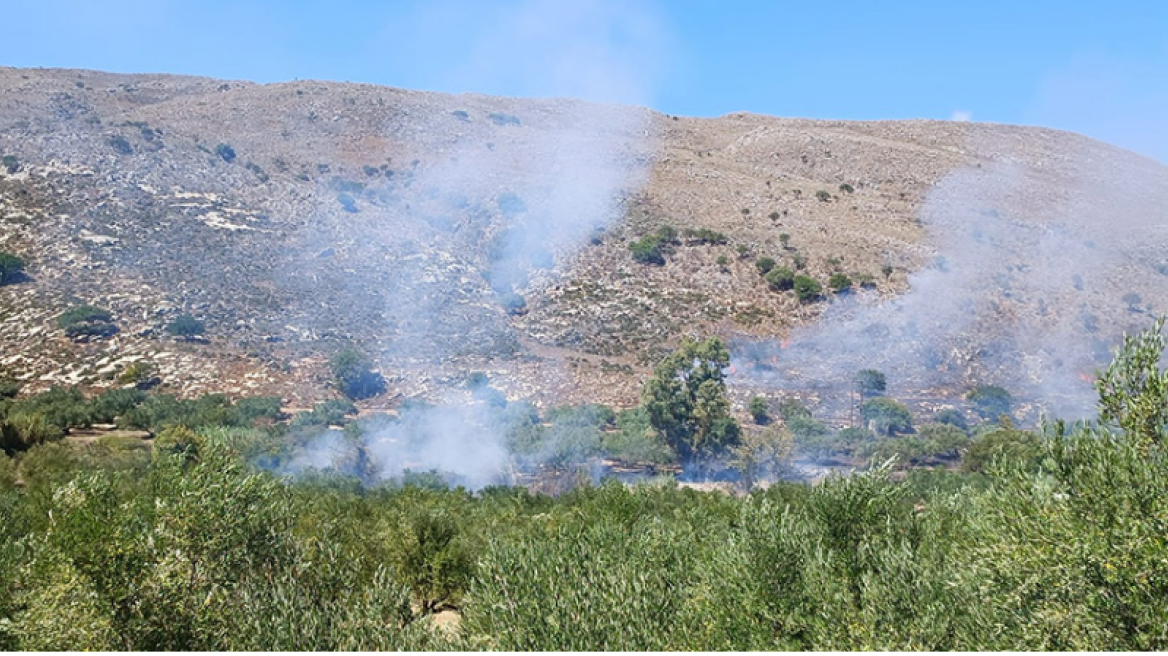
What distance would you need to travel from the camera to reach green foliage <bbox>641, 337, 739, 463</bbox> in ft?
137

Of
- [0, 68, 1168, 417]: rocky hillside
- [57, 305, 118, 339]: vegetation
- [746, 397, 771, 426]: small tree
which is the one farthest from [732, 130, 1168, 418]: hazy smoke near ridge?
[57, 305, 118, 339]: vegetation

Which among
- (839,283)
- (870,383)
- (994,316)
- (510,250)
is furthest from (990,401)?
(510,250)

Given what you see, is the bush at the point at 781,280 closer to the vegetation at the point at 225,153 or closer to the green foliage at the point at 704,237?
the green foliage at the point at 704,237

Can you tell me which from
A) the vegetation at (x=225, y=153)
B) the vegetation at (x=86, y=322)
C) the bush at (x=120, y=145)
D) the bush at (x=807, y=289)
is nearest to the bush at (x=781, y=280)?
the bush at (x=807, y=289)

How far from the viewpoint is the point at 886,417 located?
45.8 meters

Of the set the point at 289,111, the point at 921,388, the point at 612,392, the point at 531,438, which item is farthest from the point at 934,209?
the point at 289,111

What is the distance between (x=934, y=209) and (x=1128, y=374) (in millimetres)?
69926

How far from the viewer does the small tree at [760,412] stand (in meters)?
46.5

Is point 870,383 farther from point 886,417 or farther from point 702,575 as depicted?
point 702,575

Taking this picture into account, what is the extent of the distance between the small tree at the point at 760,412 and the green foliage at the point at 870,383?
7.24 meters

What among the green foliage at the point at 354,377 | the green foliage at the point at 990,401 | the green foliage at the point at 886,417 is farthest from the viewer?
the green foliage at the point at 990,401

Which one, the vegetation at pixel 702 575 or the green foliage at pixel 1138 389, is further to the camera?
the green foliage at pixel 1138 389

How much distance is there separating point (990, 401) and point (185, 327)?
160 ft

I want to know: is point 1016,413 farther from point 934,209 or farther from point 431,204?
point 431,204
